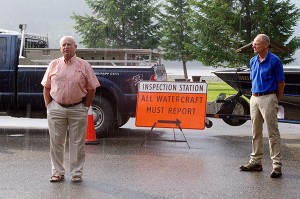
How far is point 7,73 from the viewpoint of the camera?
32.3ft

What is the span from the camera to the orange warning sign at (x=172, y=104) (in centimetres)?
934

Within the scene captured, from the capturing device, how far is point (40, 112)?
397 inches

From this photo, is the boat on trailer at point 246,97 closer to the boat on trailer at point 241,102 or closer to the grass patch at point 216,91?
the boat on trailer at point 241,102

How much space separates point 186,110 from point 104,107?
155 centimetres

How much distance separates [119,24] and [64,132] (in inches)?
1326

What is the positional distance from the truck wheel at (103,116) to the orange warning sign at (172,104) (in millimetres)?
622

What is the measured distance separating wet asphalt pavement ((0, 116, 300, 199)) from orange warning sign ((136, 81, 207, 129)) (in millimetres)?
394

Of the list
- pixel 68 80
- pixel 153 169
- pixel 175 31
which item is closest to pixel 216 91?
pixel 175 31

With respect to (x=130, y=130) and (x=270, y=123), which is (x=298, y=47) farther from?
(x=270, y=123)

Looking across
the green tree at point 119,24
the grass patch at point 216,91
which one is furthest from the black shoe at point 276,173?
the green tree at point 119,24

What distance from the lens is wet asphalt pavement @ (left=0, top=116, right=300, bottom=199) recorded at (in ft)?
19.4

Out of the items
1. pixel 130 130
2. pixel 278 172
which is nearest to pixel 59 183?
pixel 278 172

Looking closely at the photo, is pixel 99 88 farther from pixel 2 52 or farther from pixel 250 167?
pixel 250 167

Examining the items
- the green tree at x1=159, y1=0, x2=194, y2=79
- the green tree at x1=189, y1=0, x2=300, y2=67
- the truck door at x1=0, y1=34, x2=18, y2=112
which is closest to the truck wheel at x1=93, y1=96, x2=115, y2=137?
the truck door at x1=0, y1=34, x2=18, y2=112
